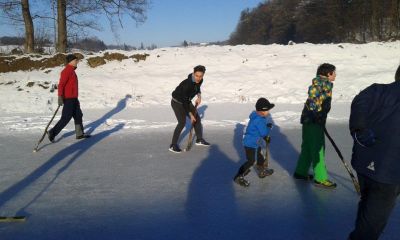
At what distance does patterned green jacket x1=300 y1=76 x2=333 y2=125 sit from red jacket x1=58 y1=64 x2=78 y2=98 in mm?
4669

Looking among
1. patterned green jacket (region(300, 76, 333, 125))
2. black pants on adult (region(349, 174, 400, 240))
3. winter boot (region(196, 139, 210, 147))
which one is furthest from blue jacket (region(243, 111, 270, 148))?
winter boot (region(196, 139, 210, 147))

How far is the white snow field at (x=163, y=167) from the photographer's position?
370 cm

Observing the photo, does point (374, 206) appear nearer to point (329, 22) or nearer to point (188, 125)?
point (188, 125)

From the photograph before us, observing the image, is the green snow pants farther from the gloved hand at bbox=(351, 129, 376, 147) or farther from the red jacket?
the red jacket

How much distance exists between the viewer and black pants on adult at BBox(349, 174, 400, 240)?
263 cm

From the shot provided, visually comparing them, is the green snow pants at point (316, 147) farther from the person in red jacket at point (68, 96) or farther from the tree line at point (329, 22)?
the tree line at point (329, 22)

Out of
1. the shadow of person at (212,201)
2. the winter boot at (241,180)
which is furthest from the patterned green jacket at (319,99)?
the shadow of person at (212,201)

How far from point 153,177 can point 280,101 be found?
655 centimetres

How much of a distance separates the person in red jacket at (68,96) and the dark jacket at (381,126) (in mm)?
5845

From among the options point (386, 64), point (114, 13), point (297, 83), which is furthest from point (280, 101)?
point (114, 13)

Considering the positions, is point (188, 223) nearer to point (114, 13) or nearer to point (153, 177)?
point (153, 177)

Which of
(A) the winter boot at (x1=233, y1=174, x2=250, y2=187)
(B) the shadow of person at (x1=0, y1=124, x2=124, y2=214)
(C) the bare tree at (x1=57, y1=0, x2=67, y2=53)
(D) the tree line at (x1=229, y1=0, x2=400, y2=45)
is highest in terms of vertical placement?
(D) the tree line at (x1=229, y1=0, x2=400, y2=45)

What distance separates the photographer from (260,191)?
459 cm

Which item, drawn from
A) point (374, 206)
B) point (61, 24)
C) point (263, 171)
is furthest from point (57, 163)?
point (61, 24)
